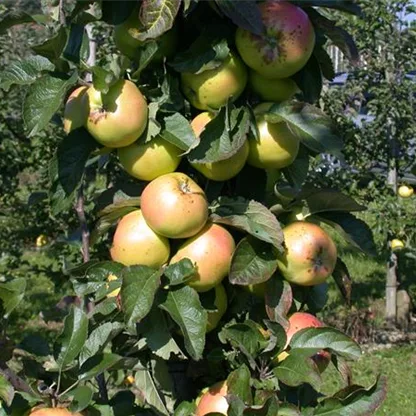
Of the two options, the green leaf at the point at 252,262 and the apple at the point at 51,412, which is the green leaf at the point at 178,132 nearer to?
the green leaf at the point at 252,262

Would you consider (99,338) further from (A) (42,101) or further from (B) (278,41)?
(B) (278,41)

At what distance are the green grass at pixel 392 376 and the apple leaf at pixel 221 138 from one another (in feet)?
8.73

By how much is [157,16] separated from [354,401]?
1.88ft

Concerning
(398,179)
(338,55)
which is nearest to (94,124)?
(398,179)

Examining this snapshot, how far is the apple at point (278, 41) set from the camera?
38.4 inches

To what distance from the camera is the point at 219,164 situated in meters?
1.01

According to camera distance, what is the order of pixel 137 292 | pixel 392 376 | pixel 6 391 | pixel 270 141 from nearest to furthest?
1. pixel 6 391
2. pixel 137 292
3. pixel 270 141
4. pixel 392 376

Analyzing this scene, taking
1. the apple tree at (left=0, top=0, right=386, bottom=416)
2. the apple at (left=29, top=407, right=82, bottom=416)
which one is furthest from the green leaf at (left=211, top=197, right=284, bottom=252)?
the apple at (left=29, top=407, right=82, bottom=416)

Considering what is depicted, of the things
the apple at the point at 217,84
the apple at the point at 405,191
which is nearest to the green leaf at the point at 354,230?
the apple at the point at 217,84

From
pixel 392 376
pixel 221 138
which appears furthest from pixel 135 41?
pixel 392 376

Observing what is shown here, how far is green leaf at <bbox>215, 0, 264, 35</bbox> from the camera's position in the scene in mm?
931

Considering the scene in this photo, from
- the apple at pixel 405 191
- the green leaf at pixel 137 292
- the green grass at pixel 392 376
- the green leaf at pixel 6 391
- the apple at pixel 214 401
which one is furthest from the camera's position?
the apple at pixel 405 191

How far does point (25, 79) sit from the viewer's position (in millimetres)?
950

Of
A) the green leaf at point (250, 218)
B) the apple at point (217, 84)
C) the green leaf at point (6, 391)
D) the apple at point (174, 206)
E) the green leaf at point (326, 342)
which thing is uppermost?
the apple at point (217, 84)
